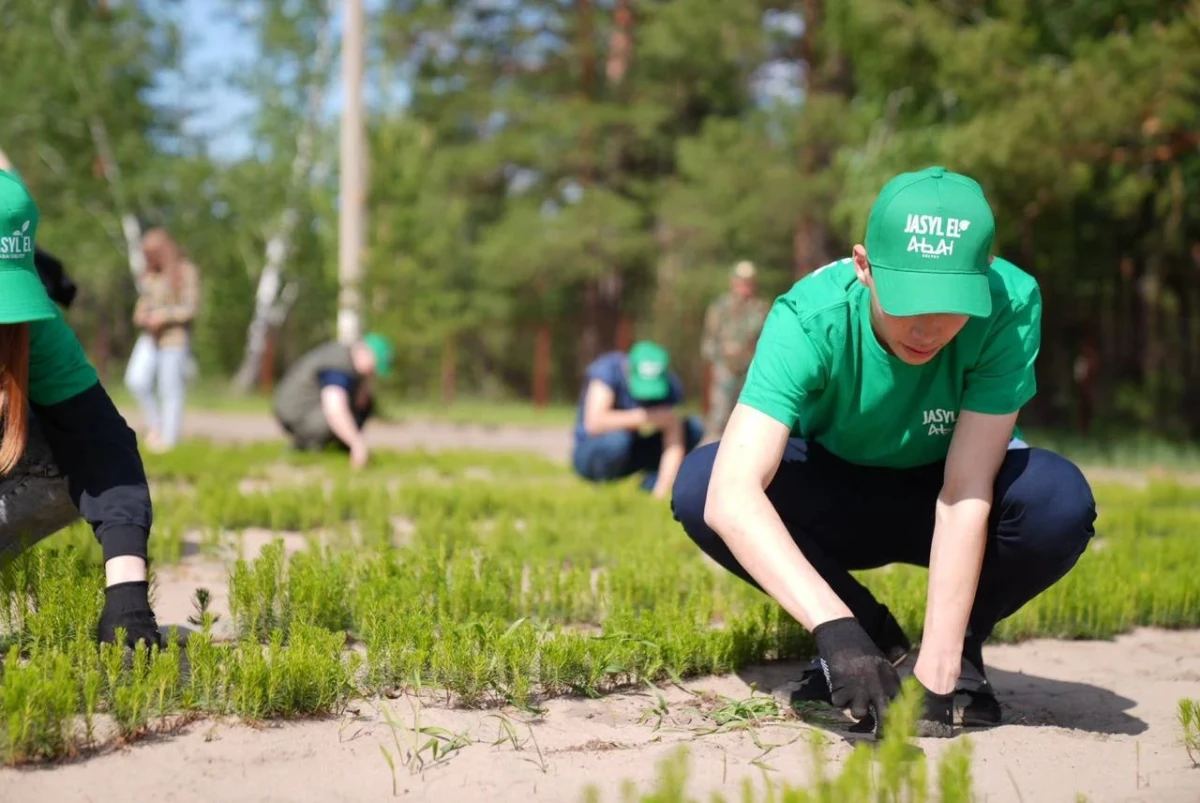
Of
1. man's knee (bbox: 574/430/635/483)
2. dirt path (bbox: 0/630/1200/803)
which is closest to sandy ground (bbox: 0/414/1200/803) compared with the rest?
dirt path (bbox: 0/630/1200/803)

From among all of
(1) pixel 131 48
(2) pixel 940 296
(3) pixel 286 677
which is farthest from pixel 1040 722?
(1) pixel 131 48

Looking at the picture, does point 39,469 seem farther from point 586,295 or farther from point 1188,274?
point 586,295

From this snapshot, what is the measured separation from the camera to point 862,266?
10.6 feet

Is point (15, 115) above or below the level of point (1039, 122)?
above

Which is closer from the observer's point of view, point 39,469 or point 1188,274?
point 39,469

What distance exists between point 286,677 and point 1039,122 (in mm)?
11825

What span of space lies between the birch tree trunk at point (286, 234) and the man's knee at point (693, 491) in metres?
26.0

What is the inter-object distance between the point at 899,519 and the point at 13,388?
8.38ft

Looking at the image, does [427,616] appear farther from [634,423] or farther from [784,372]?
[634,423]

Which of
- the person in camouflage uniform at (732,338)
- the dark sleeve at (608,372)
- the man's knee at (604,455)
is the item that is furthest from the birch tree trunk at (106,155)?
the dark sleeve at (608,372)

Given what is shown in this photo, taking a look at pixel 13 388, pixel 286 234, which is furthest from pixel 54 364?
pixel 286 234

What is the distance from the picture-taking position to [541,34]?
28.4m

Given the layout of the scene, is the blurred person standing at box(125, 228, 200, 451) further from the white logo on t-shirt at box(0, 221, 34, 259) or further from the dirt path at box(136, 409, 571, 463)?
the white logo on t-shirt at box(0, 221, 34, 259)

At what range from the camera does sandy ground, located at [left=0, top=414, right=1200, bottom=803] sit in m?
2.85
